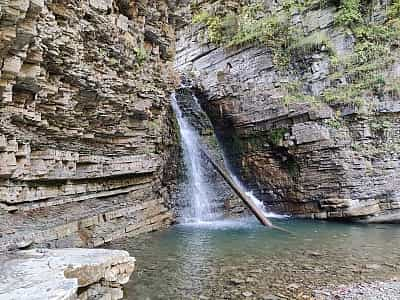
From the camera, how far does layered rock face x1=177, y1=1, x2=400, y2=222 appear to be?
1249 centimetres

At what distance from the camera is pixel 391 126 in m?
12.5

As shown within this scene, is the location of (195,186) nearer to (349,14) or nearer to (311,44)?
(311,44)

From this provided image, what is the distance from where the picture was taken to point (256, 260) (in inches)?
302

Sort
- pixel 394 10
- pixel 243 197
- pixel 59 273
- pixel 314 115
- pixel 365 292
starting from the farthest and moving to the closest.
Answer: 1. pixel 394 10
2. pixel 243 197
3. pixel 314 115
4. pixel 365 292
5. pixel 59 273

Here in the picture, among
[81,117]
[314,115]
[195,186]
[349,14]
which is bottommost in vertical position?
[195,186]

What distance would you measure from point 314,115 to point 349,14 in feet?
15.5

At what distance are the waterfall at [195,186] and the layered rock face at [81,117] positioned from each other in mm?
1463

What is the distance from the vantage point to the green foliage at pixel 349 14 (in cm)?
1430

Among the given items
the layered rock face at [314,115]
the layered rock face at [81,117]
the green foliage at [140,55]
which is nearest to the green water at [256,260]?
the layered rock face at [81,117]

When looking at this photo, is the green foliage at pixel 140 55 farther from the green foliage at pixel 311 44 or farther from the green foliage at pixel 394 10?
the green foliage at pixel 394 10

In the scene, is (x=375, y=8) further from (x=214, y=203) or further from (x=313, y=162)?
(x=214, y=203)

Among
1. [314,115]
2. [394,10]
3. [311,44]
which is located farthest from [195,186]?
[394,10]

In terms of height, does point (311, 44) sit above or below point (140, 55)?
above

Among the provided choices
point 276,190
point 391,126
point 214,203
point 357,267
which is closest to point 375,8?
point 391,126
